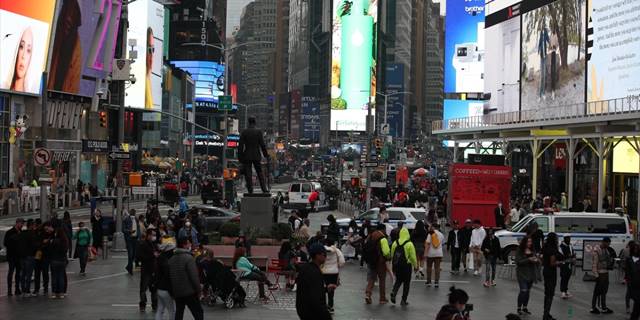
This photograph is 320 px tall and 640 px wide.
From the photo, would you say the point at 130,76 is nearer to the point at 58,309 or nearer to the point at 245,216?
the point at 245,216

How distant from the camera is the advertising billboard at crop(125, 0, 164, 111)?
86750mm

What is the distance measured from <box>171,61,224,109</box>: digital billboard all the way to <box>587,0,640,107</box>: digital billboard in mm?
125825

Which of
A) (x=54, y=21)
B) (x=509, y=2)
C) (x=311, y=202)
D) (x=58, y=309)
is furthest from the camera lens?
(x=509, y=2)

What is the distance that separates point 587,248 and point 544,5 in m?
45.8

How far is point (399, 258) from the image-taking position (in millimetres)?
20031

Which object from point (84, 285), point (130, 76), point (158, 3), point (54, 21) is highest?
point (158, 3)

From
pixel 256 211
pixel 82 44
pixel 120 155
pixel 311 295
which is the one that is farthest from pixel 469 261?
pixel 82 44

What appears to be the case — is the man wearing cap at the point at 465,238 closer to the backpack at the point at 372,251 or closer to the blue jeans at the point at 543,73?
the backpack at the point at 372,251

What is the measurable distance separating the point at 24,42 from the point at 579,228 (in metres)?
38.6

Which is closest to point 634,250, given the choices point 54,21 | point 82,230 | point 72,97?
point 82,230

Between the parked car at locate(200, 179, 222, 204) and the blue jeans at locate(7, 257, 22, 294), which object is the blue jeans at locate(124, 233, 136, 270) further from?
the parked car at locate(200, 179, 222, 204)

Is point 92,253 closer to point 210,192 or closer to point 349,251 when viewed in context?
point 349,251

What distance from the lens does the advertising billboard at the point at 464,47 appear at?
128875 mm

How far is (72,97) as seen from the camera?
2835 inches
